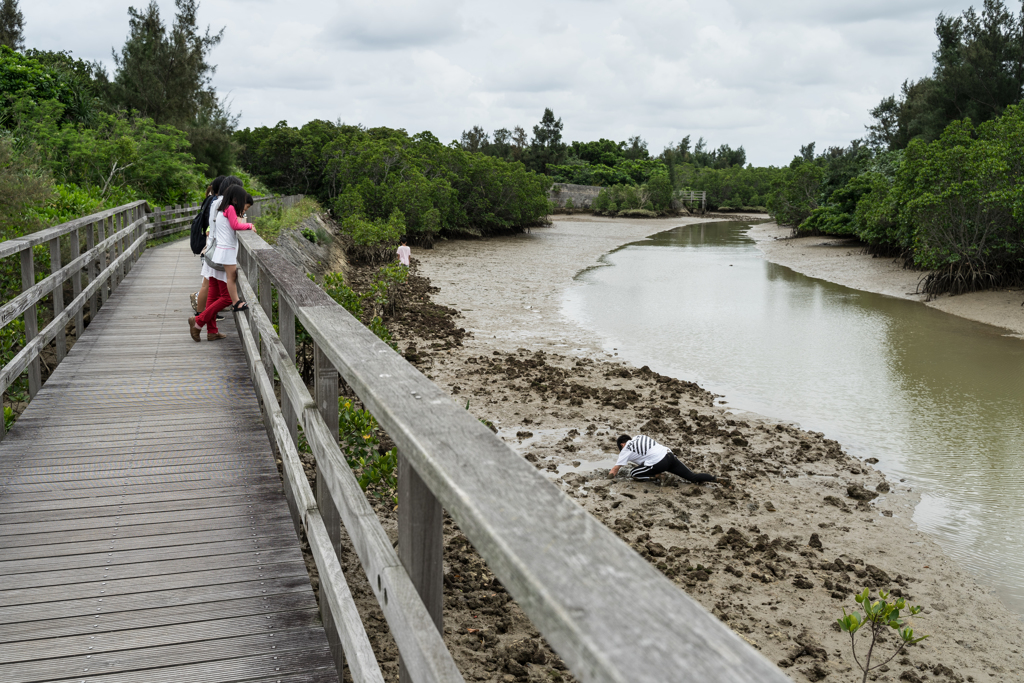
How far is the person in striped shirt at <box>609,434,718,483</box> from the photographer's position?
826 centimetres

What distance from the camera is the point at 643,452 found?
8.28m

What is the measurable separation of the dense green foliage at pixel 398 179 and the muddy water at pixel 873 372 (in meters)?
14.9

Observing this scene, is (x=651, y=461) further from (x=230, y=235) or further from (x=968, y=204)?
(x=968, y=204)

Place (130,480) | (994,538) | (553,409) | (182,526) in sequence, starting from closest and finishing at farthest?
(182,526) → (130,480) → (994,538) → (553,409)

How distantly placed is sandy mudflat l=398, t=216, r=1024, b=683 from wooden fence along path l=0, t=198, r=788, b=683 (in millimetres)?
91

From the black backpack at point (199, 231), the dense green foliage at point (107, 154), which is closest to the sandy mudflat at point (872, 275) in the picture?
the black backpack at point (199, 231)

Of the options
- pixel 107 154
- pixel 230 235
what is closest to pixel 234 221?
pixel 230 235

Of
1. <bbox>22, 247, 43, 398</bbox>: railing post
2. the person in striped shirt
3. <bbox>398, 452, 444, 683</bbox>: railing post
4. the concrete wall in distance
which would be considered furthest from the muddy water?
the concrete wall in distance

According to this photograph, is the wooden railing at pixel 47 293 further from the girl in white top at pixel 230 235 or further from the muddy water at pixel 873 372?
the muddy water at pixel 873 372

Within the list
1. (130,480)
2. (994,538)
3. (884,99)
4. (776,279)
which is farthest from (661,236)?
(130,480)

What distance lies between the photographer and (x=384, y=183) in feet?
135

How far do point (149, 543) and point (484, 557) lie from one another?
302 centimetres

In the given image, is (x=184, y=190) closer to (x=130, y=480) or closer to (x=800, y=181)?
(x=130, y=480)

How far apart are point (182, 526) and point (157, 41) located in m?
42.6
